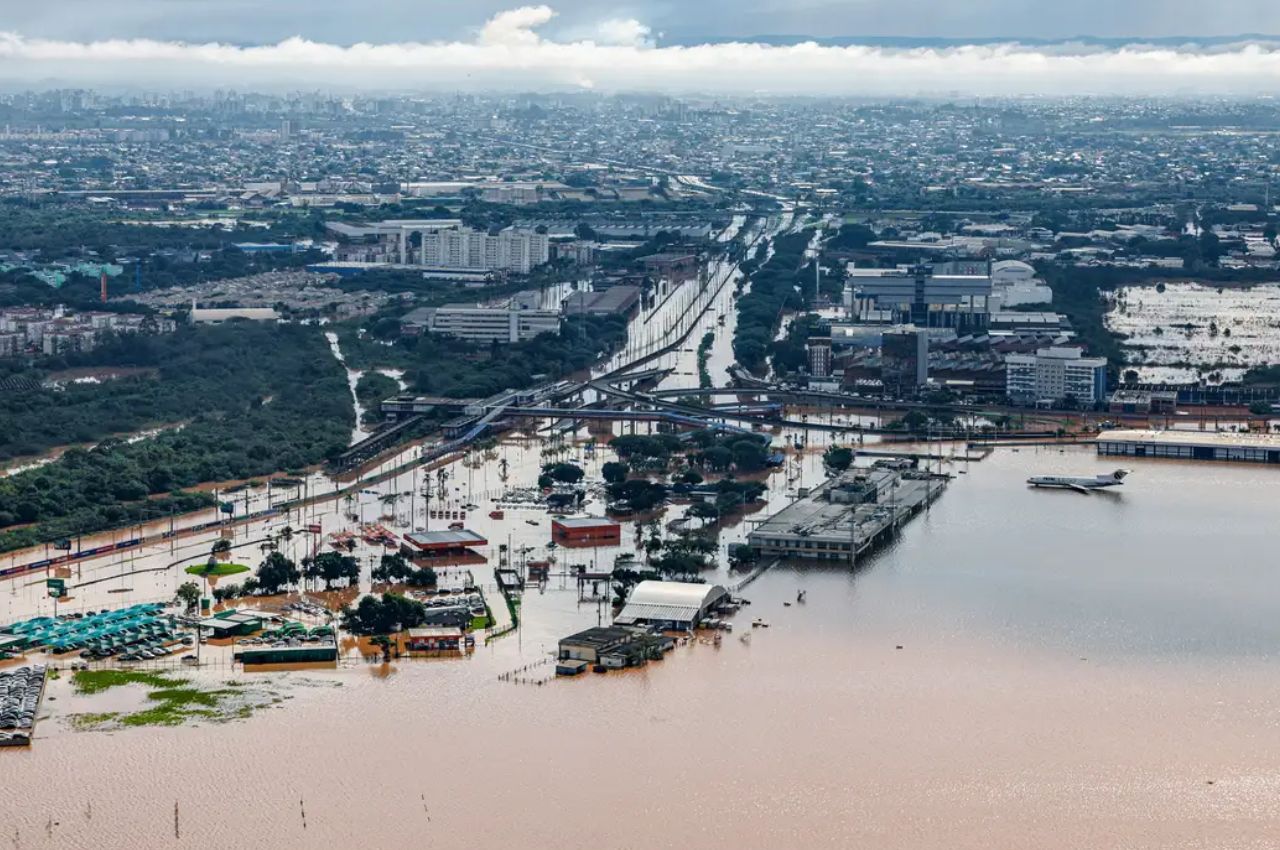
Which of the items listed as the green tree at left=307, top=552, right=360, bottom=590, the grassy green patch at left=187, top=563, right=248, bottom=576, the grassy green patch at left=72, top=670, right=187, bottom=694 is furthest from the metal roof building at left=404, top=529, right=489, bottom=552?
the grassy green patch at left=72, top=670, right=187, bottom=694

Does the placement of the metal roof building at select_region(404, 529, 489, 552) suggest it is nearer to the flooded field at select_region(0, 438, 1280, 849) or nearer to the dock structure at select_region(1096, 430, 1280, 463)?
the flooded field at select_region(0, 438, 1280, 849)

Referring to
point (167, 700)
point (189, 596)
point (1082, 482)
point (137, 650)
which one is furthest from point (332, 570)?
point (1082, 482)

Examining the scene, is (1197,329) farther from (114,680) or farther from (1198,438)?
(114,680)

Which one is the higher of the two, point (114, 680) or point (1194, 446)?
point (1194, 446)

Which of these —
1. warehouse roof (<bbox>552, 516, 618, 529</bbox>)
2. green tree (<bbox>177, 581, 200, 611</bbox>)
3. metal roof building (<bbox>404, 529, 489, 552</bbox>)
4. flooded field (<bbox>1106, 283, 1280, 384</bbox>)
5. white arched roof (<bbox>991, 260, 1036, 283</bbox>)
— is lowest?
green tree (<bbox>177, 581, 200, 611</bbox>)

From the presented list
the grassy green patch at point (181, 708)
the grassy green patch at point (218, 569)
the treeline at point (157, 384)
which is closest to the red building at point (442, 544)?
the grassy green patch at point (218, 569)

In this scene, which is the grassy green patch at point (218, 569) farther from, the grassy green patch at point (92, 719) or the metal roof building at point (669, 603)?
the grassy green patch at point (92, 719)
